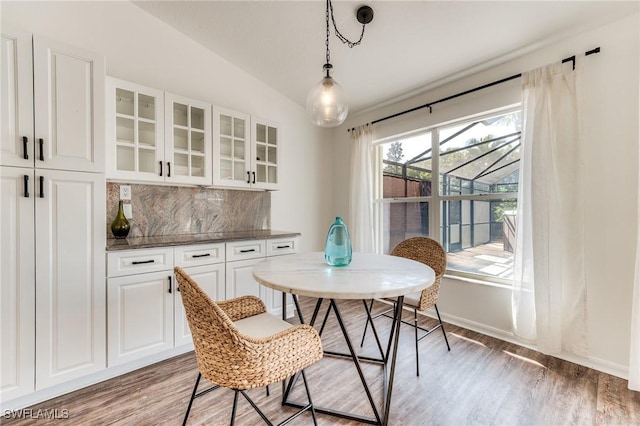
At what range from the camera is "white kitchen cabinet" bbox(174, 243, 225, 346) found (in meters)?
2.18

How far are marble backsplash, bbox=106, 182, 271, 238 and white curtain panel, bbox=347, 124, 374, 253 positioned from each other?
1.12 m

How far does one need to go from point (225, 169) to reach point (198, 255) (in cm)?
95

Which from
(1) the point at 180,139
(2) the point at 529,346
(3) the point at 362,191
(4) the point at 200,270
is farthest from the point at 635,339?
(1) the point at 180,139

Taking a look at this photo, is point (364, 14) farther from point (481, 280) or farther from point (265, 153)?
point (481, 280)

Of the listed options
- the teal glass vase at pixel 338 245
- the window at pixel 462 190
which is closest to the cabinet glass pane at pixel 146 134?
the teal glass vase at pixel 338 245

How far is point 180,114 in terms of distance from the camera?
2539 mm

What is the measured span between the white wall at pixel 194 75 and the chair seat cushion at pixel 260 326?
2.03 metres

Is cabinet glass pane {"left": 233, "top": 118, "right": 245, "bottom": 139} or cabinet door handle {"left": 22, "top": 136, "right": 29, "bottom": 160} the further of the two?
cabinet glass pane {"left": 233, "top": 118, "right": 245, "bottom": 139}

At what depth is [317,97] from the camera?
71.3 inches

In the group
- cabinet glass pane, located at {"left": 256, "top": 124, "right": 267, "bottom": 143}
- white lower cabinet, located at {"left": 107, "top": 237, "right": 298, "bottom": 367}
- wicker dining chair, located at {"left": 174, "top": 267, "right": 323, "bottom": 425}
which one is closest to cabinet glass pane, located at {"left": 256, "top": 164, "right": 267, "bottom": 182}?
cabinet glass pane, located at {"left": 256, "top": 124, "right": 267, "bottom": 143}

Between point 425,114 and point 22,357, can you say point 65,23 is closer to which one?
A: point 22,357

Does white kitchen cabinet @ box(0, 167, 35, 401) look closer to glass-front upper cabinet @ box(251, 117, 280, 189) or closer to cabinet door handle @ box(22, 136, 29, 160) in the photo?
cabinet door handle @ box(22, 136, 29, 160)

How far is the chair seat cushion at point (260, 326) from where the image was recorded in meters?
1.39

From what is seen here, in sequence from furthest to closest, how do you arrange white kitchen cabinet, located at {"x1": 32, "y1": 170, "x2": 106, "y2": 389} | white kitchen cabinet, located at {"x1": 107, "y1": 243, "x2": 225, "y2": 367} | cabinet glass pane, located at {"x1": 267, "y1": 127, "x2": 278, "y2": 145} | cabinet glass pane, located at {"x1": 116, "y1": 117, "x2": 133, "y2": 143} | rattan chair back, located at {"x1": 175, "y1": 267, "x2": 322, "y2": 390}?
cabinet glass pane, located at {"x1": 267, "y1": 127, "x2": 278, "y2": 145} → cabinet glass pane, located at {"x1": 116, "y1": 117, "x2": 133, "y2": 143} → white kitchen cabinet, located at {"x1": 107, "y1": 243, "x2": 225, "y2": 367} → white kitchen cabinet, located at {"x1": 32, "y1": 170, "x2": 106, "y2": 389} → rattan chair back, located at {"x1": 175, "y1": 267, "x2": 322, "y2": 390}
